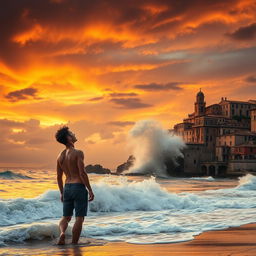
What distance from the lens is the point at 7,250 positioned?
5879mm

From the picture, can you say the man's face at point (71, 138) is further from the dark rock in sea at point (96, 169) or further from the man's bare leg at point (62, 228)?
the dark rock in sea at point (96, 169)

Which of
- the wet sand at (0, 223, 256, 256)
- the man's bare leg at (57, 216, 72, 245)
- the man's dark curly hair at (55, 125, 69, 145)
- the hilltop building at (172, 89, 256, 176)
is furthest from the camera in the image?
the hilltop building at (172, 89, 256, 176)

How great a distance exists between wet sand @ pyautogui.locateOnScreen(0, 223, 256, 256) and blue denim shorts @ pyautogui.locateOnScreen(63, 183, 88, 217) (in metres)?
0.52

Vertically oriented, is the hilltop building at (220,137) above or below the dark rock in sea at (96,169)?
above

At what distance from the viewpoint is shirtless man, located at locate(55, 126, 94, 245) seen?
6.21m

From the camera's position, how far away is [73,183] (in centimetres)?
628

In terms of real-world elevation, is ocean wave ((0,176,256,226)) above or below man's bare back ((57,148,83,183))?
below

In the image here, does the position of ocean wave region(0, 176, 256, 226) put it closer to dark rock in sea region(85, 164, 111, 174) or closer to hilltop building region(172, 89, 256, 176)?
hilltop building region(172, 89, 256, 176)

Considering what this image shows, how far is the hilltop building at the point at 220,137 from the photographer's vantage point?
81.8m

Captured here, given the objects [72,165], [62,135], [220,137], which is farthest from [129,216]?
[220,137]

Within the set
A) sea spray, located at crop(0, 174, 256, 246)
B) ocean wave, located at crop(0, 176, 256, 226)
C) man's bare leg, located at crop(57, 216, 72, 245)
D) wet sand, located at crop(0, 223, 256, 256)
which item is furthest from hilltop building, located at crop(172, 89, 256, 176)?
man's bare leg, located at crop(57, 216, 72, 245)

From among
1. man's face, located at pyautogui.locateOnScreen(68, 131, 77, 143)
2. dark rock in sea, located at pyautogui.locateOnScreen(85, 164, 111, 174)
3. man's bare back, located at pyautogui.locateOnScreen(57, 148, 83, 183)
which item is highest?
man's face, located at pyautogui.locateOnScreen(68, 131, 77, 143)

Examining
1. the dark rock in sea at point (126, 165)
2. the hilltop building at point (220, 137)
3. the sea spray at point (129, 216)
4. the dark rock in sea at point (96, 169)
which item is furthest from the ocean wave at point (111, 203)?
the dark rock in sea at point (96, 169)

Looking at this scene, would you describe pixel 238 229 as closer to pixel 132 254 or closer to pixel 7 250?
pixel 132 254
